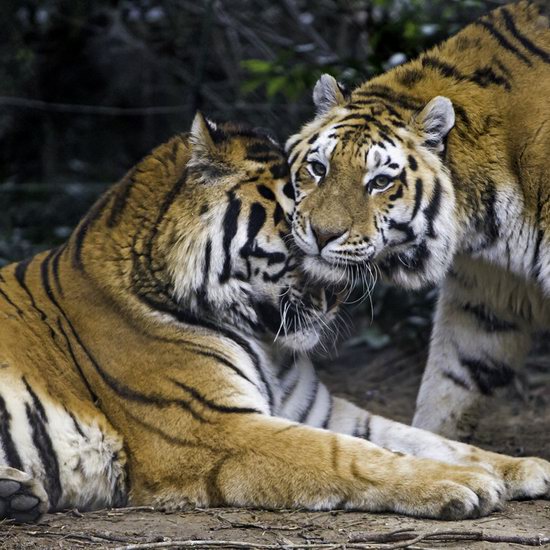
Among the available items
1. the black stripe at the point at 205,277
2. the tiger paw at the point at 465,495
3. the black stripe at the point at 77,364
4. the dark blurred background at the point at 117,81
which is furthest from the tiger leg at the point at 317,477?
the dark blurred background at the point at 117,81

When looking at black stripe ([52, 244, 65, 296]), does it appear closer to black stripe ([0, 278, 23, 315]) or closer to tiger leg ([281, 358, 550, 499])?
black stripe ([0, 278, 23, 315])

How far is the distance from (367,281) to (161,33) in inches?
173

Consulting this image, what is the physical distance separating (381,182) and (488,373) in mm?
1194

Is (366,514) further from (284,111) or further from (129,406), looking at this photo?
(284,111)

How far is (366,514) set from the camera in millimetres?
3266

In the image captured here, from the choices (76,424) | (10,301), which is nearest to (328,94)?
(10,301)

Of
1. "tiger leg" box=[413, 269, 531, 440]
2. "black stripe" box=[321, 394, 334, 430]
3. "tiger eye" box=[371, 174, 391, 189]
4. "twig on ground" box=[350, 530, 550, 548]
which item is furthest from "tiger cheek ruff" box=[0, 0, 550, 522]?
"tiger leg" box=[413, 269, 531, 440]

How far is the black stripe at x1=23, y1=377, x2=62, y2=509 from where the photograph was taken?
11.5 ft

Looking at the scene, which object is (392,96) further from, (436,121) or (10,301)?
(10,301)

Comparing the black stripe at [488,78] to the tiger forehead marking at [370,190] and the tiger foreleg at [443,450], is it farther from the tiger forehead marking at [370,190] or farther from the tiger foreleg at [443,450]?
the tiger foreleg at [443,450]

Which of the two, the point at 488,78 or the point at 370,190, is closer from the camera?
the point at 370,190

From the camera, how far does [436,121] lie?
12.0ft

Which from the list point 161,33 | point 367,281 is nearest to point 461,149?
point 367,281

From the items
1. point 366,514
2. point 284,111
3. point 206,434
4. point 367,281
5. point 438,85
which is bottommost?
point 366,514
